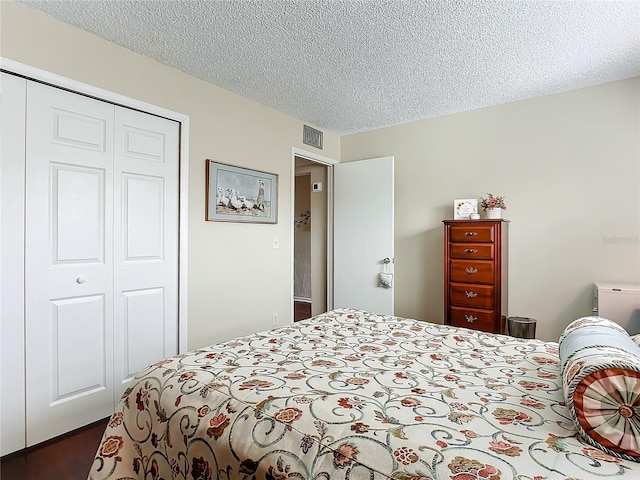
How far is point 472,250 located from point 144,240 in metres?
2.60

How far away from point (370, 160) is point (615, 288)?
2445 millimetres

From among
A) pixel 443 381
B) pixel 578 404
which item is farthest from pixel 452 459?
pixel 443 381

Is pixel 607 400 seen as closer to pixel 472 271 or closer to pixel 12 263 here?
pixel 472 271

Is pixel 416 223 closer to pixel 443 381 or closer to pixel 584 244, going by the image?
pixel 584 244

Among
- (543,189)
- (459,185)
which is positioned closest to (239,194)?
(459,185)

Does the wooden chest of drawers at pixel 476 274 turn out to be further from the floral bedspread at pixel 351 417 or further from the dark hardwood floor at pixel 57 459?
the dark hardwood floor at pixel 57 459

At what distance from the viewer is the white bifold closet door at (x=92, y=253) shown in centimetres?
212

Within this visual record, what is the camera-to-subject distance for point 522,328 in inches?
119

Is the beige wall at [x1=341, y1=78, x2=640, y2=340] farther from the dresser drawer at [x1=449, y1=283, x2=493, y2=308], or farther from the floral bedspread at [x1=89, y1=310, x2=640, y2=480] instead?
the floral bedspread at [x1=89, y1=310, x2=640, y2=480]

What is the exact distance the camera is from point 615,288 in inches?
104

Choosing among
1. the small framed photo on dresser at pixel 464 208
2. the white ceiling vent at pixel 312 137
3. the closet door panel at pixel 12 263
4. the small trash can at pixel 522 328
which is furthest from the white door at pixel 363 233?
the closet door panel at pixel 12 263

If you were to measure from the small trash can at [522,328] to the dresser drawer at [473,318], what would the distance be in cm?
16

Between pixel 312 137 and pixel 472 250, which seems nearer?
pixel 472 250

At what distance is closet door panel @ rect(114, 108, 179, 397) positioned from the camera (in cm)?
250
